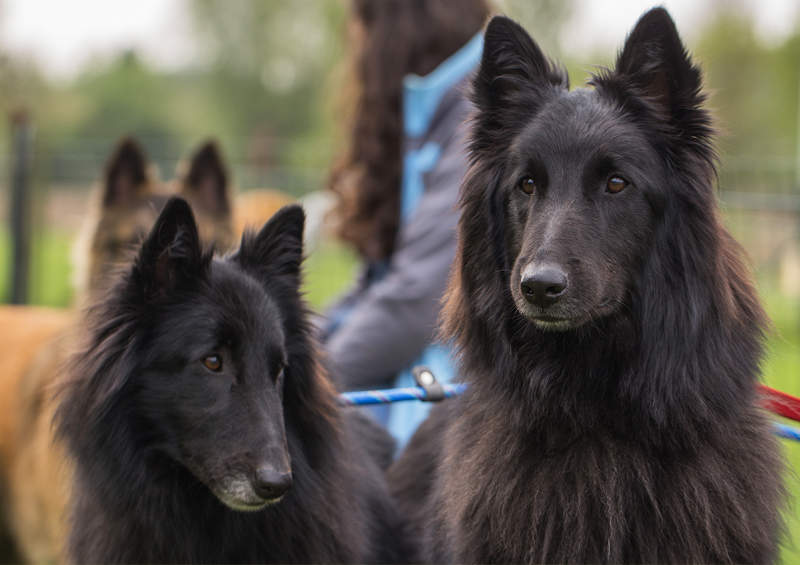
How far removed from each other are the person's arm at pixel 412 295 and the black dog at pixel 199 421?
0.84m

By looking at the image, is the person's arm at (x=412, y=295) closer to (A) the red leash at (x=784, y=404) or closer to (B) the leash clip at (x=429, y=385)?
(B) the leash clip at (x=429, y=385)

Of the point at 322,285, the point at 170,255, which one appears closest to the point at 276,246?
the point at 170,255

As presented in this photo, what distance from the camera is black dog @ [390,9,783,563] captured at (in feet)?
8.05

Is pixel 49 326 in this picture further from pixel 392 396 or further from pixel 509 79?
pixel 509 79

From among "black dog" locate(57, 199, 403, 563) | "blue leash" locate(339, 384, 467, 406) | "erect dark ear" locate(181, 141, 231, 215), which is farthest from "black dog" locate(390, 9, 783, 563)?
"erect dark ear" locate(181, 141, 231, 215)

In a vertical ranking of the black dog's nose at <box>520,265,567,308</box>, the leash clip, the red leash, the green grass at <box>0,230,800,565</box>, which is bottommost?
the green grass at <box>0,230,800,565</box>

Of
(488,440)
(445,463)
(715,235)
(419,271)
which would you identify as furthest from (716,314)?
(419,271)

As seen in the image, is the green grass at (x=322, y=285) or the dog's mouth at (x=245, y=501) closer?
the dog's mouth at (x=245, y=501)

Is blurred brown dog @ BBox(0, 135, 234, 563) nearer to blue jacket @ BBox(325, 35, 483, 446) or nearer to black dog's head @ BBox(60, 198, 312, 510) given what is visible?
blue jacket @ BBox(325, 35, 483, 446)

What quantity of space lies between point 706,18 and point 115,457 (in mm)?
31996

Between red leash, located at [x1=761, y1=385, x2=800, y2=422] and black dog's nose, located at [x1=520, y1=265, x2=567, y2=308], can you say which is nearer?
black dog's nose, located at [x1=520, y1=265, x2=567, y2=308]

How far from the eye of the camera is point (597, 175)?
250cm

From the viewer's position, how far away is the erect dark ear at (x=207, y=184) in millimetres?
5668

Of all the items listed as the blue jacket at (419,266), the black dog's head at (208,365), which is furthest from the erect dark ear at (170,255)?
the blue jacket at (419,266)
